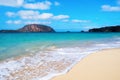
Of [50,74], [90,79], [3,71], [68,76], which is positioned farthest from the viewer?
[3,71]

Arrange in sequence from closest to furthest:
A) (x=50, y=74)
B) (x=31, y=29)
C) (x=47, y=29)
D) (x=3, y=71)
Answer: (x=50, y=74) < (x=3, y=71) < (x=31, y=29) < (x=47, y=29)

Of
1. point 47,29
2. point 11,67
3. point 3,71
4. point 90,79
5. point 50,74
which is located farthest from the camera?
point 47,29

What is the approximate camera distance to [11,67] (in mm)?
7629

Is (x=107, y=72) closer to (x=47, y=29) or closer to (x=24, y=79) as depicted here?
(x=24, y=79)

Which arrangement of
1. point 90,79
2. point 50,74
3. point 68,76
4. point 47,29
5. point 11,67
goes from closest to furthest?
1. point 90,79
2. point 68,76
3. point 50,74
4. point 11,67
5. point 47,29

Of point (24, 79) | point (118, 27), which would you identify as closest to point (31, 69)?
point (24, 79)

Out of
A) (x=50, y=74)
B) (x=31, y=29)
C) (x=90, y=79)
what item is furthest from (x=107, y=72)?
(x=31, y=29)

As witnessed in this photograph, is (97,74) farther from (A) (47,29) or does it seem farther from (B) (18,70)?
(A) (47,29)

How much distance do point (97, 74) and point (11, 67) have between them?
10.4 ft

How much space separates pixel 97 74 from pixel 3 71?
304 cm

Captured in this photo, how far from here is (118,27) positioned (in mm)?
109812

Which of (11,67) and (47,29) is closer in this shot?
(11,67)

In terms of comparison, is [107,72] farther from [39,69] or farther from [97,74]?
[39,69]

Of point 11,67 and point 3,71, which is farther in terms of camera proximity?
point 11,67
